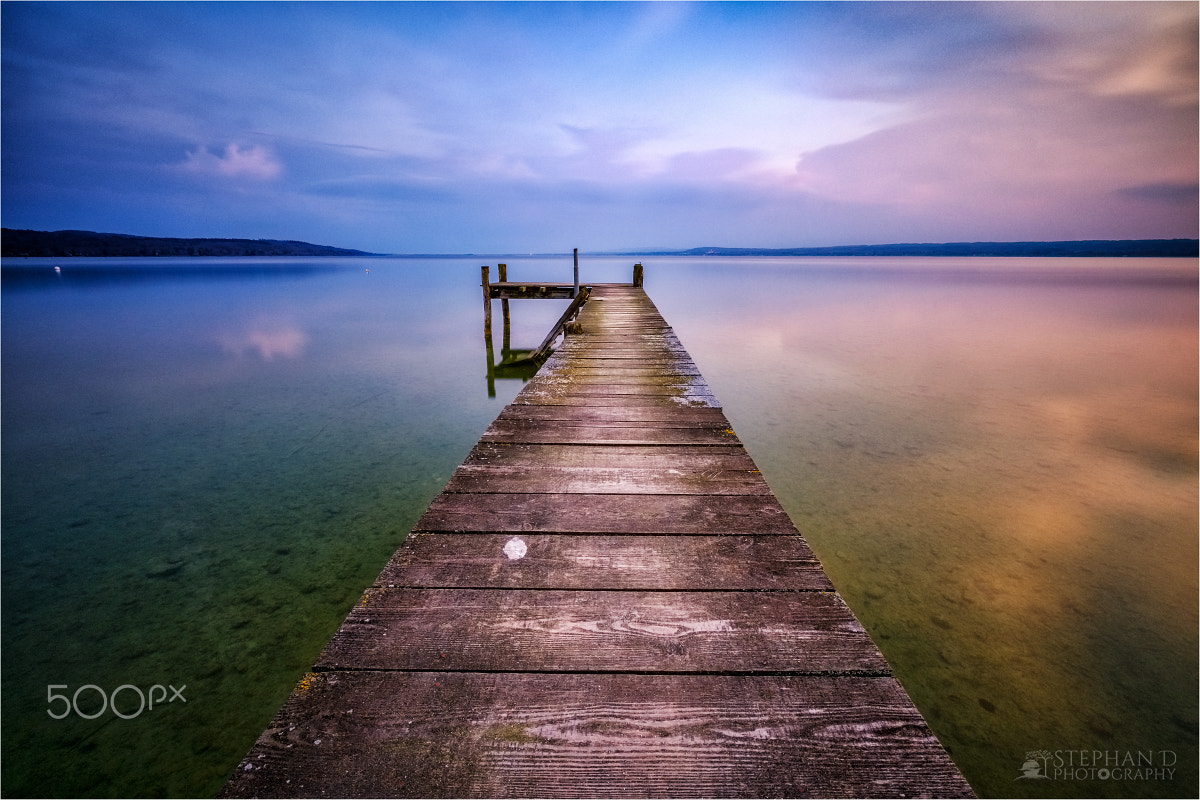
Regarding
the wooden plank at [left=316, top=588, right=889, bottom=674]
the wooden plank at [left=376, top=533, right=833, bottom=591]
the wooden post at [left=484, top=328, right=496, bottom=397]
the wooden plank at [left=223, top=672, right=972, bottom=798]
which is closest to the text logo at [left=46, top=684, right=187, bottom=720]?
the wooden plank at [left=376, top=533, right=833, bottom=591]

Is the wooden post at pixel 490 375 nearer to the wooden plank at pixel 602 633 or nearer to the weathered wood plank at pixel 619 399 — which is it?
the weathered wood plank at pixel 619 399

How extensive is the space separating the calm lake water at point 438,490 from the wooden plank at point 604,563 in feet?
7.68

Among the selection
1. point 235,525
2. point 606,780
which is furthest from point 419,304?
point 606,780

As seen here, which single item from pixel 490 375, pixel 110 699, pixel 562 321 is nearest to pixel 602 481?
pixel 110 699

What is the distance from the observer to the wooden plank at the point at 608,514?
220cm

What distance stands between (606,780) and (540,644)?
452 mm

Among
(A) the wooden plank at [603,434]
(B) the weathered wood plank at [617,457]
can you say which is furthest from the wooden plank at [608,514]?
(A) the wooden plank at [603,434]

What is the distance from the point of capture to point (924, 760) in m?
1.22

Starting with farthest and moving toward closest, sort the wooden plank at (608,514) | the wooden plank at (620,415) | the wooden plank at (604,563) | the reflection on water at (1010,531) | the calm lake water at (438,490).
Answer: the wooden plank at (620,415) < the reflection on water at (1010,531) < the calm lake water at (438,490) < the wooden plank at (608,514) < the wooden plank at (604,563)

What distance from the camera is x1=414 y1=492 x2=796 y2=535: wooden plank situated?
2.20m

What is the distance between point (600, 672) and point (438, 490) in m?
5.32

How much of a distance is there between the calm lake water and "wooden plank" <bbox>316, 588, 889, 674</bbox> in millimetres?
2429

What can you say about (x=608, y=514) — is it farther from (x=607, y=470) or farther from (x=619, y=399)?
(x=619, y=399)

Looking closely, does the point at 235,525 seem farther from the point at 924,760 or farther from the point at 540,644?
the point at 924,760
